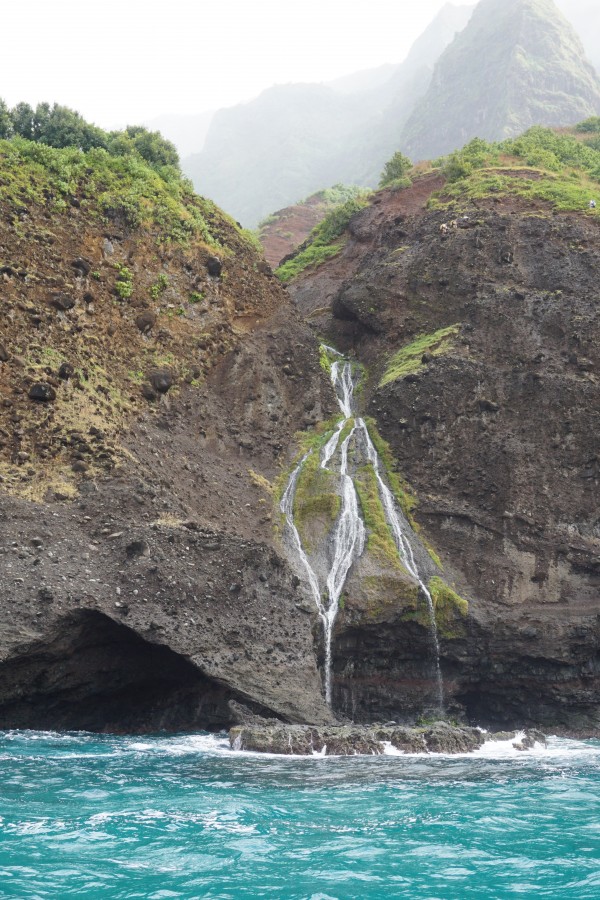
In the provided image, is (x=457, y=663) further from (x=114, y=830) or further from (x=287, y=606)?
(x=114, y=830)

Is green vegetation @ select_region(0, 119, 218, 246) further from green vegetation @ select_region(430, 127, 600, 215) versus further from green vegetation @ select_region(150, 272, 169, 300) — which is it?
green vegetation @ select_region(430, 127, 600, 215)

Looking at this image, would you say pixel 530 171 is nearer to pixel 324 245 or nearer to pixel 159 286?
pixel 324 245

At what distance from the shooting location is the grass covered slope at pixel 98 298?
101 ft

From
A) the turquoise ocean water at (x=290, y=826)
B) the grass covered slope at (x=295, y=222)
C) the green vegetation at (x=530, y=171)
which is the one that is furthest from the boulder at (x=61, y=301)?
the grass covered slope at (x=295, y=222)

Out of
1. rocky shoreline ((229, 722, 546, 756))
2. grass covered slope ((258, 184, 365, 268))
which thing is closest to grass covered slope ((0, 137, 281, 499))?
rocky shoreline ((229, 722, 546, 756))

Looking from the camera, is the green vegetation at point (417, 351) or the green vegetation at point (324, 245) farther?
the green vegetation at point (324, 245)

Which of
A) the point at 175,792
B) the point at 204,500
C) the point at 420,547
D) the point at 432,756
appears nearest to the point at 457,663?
the point at 420,547

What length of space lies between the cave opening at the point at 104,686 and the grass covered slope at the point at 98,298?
234 inches

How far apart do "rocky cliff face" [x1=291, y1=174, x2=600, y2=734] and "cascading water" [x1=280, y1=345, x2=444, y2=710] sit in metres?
0.62

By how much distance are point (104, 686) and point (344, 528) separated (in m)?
12.9

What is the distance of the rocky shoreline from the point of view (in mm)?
23766

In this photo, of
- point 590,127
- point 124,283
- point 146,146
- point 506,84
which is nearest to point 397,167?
point 590,127

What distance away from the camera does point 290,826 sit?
15102mm

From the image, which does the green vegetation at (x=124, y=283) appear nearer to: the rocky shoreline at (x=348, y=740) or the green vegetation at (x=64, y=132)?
the green vegetation at (x=64, y=132)
